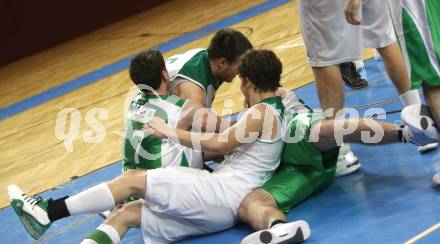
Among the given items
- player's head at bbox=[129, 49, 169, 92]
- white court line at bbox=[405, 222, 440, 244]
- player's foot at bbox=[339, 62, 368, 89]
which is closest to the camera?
white court line at bbox=[405, 222, 440, 244]

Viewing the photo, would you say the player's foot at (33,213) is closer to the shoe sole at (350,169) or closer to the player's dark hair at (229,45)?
the player's dark hair at (229,45)

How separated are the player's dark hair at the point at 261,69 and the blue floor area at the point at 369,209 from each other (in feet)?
2.08

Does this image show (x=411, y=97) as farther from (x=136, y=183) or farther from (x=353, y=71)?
(x=136, y=183)

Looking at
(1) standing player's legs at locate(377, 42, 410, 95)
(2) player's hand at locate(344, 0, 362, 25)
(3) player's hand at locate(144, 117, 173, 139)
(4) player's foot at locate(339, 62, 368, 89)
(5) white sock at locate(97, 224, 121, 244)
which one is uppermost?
(2) player's hand at locate(344, 0, 362, 25)

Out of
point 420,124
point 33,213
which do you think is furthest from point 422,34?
point 33,213

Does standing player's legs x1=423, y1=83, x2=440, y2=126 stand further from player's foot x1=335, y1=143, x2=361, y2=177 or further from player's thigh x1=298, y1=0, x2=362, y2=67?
player's thigh x1=298, y1=0, x2=362, y2=67

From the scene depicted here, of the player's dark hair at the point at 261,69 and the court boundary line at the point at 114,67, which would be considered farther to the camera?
the court boundary line at the point at 114,67

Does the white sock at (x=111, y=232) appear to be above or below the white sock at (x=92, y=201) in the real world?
below

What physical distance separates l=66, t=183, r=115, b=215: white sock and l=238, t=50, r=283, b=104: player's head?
890mm

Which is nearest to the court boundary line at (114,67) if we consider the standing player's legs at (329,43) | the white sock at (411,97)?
the standing player's legs at (329,43)

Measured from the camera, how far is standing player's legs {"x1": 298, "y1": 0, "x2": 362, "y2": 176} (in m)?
4.20

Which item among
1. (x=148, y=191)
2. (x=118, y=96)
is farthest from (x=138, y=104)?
(x=118, y=96)

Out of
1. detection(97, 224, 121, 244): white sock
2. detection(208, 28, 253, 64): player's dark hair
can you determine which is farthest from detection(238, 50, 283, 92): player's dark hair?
detection(97, 224, 121, 244): white sock

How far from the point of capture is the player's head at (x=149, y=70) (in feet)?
13.1
